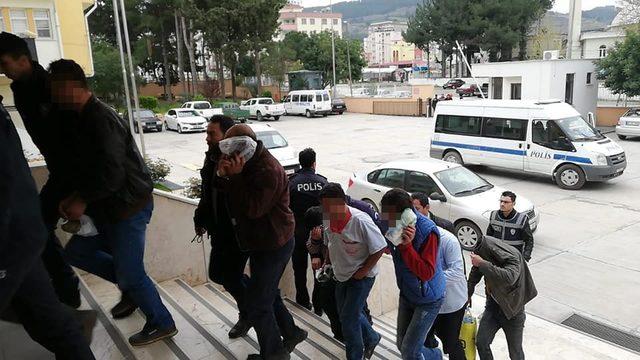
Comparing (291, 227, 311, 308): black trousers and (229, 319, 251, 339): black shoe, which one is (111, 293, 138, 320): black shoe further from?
(291, 227, 311, 308): black trousers

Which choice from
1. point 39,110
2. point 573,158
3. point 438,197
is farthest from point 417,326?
point 573,158

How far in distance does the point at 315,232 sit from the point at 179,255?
60.4 inches

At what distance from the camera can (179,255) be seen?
4742mm

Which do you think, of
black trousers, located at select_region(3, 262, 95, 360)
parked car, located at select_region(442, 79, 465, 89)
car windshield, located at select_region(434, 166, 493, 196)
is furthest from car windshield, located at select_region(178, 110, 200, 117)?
parked car, located at select_region(442, 79, 465, 89)

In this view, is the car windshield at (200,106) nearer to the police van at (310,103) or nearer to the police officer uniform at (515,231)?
the police van at (310,103)

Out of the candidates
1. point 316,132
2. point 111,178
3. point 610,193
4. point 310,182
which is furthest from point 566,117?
point 316,132

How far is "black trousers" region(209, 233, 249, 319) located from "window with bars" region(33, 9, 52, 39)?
16842 millimetres

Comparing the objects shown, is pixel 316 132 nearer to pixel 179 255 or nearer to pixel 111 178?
pixel 179 255

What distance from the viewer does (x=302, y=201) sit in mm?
4617

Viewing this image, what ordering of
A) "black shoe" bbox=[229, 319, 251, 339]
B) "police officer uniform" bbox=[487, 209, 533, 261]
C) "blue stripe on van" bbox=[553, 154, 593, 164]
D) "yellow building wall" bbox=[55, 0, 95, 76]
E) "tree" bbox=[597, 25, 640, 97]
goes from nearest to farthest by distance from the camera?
"black shoe" bbox=[229, 319, 251, 339]
"police officer uniform" bbox=[487, 209, 533, 261]
"blue stripe on van" bbox=[553, 154, 593, 164]
"yellow building wall" bbox=[55, 0, 95, 76]
"tree" bbox=[597, 25, 640, 97]

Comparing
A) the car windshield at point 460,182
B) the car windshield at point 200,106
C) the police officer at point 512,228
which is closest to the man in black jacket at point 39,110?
the police officer at point 512,228

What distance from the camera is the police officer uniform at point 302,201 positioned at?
460 centimetres

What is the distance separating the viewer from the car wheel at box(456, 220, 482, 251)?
892 centimetres

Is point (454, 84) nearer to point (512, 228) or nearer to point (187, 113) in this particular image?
point (187, 113)
